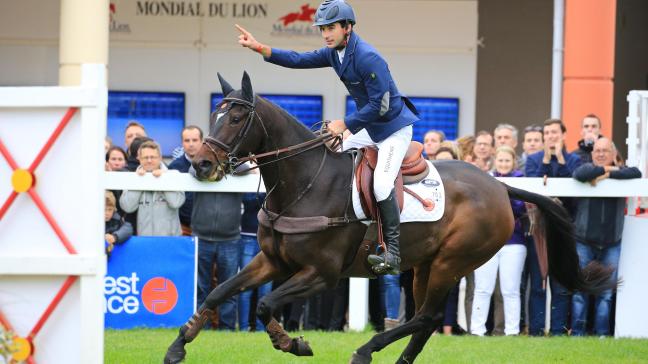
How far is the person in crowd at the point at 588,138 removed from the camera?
481 inches

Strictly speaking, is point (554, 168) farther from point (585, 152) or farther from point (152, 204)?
point (152, 204)

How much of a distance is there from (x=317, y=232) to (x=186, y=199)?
160 inches

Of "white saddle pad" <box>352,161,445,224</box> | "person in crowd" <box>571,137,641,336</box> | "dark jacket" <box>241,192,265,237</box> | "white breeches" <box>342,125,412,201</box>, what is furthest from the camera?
"dark jacket" <box>241,192,265,237</box>

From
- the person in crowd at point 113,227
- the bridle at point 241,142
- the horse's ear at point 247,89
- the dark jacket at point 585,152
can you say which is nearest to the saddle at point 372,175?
the bridle at point 241,142

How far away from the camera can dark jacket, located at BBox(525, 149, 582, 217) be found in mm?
→ 11805

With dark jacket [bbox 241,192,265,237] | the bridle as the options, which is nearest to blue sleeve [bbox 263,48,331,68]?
the bridle

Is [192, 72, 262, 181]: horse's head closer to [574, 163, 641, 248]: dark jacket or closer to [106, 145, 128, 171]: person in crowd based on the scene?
[106, 145, 128, 171]: person in crowd

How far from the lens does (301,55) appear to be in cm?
836

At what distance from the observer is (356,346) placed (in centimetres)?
1014

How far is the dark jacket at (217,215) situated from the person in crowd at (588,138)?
372 cm

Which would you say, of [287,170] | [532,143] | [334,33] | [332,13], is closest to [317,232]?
[287,170]

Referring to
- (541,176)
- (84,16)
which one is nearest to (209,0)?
(84,16)

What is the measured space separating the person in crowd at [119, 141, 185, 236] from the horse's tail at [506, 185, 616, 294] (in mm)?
3854

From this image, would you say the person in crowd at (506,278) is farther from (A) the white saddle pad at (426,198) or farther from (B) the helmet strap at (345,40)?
(B) the helmet strap at (345,40)
